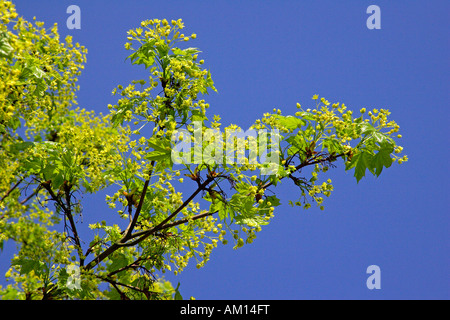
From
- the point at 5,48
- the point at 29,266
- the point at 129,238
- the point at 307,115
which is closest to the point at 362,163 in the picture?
the point at 307,115

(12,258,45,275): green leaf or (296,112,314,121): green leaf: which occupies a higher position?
(296,112,314,121): green leaf

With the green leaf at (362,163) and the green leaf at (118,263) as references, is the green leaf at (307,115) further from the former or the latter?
the green leaf at (118,263)

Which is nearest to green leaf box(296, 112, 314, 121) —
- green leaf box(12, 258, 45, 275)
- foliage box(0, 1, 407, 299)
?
foliage box(0, 1, 407, 299)

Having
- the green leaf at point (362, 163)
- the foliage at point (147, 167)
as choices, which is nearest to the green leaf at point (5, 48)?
the foliage at point (147, 167)

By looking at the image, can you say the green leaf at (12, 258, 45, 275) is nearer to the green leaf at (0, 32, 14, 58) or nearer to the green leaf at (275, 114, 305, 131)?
the green leaf at (0, 32, 14, 58)

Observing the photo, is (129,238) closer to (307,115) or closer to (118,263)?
(118,263)

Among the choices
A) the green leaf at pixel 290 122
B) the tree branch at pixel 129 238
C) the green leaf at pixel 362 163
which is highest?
the green leaf at pixel 290 122

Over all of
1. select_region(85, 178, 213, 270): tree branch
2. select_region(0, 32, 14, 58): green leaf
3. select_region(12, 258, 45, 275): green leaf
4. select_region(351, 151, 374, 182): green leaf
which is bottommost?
select_region(12, 258, 45, 275): green leaf

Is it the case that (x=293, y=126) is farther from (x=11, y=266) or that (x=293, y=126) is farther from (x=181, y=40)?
(x=11, y=266)

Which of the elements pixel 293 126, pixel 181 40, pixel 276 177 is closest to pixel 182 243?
pixel 276 177

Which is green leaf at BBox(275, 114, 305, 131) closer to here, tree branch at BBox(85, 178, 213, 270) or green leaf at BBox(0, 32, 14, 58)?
tree branch at BBox(85, 178, 213, 270)

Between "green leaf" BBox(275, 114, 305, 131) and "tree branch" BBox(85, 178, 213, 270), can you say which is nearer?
"tree branch" BBox(85, 178, 213, 270)

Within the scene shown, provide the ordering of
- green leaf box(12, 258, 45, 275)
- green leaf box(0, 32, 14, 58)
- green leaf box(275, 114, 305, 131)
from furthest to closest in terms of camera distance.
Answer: green leaf box(12, 258, 45, 275)
green leaf box(275, 114, 305, 131)
green leaf box(0, 32, 14, 58)

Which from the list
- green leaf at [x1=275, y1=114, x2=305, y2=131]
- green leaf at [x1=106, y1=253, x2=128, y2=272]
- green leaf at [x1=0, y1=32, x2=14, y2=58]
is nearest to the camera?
green leaf at [x1=0, y1=32, x2=14, y2=58]
